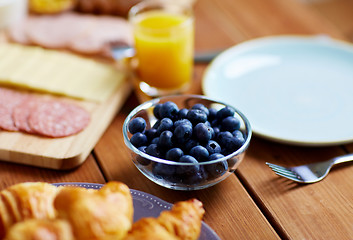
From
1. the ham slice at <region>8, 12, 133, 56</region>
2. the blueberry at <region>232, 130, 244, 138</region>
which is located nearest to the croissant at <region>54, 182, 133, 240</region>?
the blueberry at <region>232, 130, 244, 138</region>

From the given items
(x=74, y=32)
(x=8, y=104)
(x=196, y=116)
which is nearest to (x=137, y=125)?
(x=196, y=116)

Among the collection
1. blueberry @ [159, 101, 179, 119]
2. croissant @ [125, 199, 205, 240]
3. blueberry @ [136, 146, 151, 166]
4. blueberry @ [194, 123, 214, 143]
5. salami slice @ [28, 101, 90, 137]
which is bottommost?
salami slice @ [28, 101, 90, 137]

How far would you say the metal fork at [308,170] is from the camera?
3.40 ft

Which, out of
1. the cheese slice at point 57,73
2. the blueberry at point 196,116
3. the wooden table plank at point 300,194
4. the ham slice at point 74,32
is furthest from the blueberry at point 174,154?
the ham slice at point 74,32

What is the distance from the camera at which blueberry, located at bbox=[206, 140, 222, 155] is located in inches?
37.3

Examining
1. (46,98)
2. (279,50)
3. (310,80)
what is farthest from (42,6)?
(310,80)

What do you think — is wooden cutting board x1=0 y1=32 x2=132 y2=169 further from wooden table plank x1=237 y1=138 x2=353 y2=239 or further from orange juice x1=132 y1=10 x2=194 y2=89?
wooden table plank x1=237 y1=138 x2=353 y2=239

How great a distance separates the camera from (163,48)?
138 centimetres

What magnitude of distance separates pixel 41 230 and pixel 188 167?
34 centimetres

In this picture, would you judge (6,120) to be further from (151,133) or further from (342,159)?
(342,159)

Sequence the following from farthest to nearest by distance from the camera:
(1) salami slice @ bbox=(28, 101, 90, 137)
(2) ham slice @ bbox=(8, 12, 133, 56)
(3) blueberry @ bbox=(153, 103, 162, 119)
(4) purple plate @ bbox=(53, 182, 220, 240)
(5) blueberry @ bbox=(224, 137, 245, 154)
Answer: (2) ham slice @ bbox=(8, 12, 133, 56)
(1) salami slice @ bbox=(28, 101, 90, 137)
(3) blueberry @ bbox=(153, 103, 162, 119)
(5) blueberry @ bbox=(224, 137, 245, 154)
(4) purple plate @ bbox=(53, 182, 220, 240)

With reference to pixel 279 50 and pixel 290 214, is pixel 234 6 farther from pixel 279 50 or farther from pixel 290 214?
pixel 290 214

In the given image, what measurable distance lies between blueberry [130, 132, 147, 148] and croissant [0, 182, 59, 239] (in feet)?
0.79

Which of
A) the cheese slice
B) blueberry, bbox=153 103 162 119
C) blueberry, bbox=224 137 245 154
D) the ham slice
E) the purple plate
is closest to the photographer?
the purple plate
